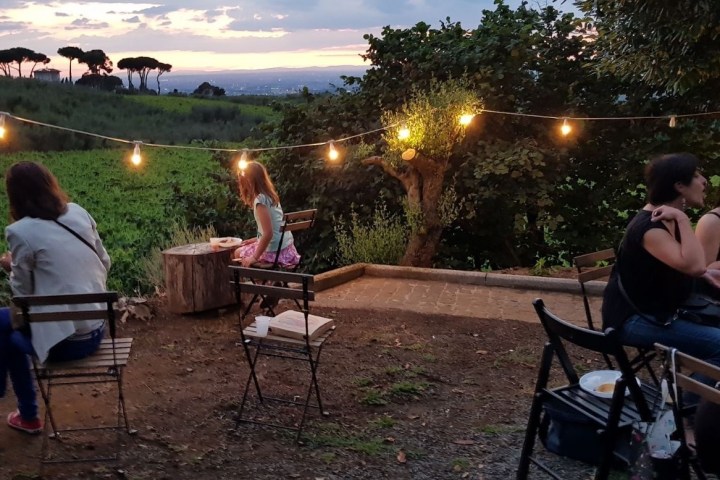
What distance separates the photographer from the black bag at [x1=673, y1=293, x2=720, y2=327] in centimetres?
351

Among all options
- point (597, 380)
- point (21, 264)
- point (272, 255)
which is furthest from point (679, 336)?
point (272, 255)

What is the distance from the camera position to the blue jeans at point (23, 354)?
3777 mm

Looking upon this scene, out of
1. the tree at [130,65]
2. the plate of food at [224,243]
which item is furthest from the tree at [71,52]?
the plate of food at [224,243]

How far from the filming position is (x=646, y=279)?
3447 millimetres

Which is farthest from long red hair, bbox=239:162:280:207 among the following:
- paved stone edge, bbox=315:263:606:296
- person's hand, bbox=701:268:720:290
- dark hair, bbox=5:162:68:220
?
person's hand, bbox=701:268:720:290

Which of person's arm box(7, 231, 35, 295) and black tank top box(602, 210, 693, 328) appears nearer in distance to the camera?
black tank top box(602, 210, 693, 328)

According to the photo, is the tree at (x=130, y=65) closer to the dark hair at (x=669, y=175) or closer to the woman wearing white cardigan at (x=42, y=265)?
the woman wearing white cardigan at (x=42, y=265)

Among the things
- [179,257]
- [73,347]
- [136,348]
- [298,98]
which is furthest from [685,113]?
[73,347]

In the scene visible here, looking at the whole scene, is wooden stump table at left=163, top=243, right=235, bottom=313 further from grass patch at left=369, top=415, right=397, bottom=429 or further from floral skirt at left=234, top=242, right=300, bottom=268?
grass patch at left=369, top=415, right=397, bottom=429

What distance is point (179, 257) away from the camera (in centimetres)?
611

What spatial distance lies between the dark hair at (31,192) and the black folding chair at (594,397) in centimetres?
260

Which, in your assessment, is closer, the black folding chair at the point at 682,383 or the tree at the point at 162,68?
the black folding chair at the point at 682,383

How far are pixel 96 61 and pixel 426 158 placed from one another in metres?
8.52

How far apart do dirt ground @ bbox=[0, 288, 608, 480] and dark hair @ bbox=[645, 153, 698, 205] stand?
142 cm
